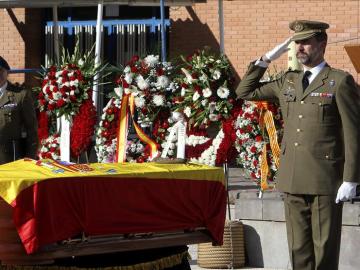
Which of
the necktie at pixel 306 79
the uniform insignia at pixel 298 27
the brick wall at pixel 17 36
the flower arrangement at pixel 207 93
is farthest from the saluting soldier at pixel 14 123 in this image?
the brick wall at pixel 17 36

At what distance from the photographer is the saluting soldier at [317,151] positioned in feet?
20.5

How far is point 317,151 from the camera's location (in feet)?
20.8

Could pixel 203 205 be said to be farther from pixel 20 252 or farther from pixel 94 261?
pixel 20 252

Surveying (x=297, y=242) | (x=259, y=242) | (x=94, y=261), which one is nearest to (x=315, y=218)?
(x=297, y=242)

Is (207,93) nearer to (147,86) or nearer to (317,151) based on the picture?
(147,86)

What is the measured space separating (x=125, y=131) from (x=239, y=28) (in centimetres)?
682

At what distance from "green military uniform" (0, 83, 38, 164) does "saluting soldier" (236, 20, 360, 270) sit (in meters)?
2.44

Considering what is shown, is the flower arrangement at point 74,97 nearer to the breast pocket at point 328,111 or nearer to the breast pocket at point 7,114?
the breast pocket at point 7,114

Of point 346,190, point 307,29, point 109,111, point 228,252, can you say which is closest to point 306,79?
point 307,29

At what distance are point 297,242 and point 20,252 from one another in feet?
5.89

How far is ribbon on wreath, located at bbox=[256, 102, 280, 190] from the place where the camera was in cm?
892

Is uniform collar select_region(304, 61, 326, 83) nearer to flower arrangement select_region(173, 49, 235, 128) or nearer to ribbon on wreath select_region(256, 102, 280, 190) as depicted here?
ribbon on wreath select_region(256, 102, 280, 190)

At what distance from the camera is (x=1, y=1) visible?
→ 14.9 m

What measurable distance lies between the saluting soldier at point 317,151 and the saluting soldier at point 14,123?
2443 millimetres
